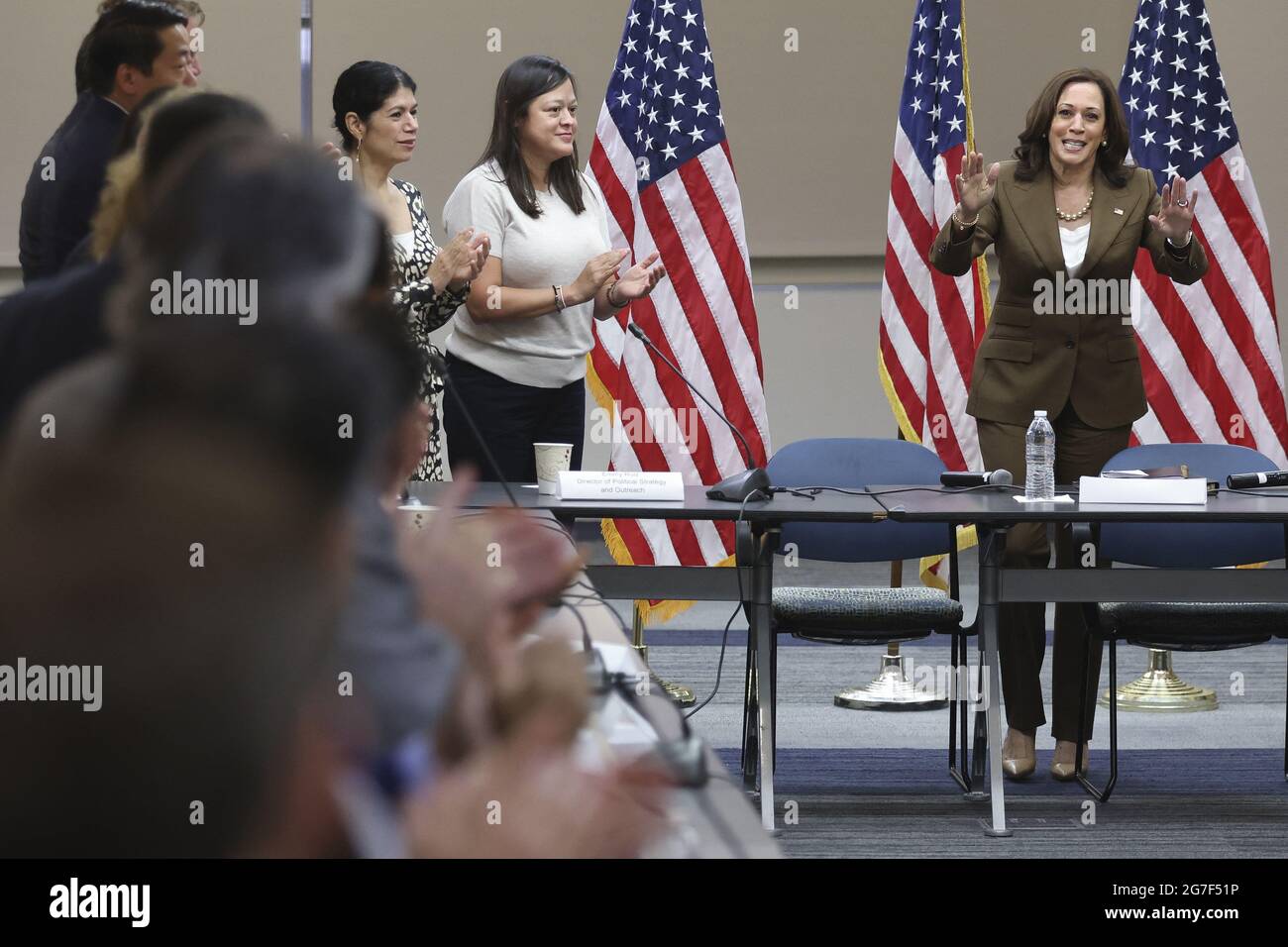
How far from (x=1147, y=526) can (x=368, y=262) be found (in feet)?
10.4

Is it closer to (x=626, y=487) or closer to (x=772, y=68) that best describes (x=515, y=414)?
(x=626, y=487)

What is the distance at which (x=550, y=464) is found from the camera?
2.98 m

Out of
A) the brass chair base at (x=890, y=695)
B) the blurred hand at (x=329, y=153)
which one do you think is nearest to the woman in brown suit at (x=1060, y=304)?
the brass chair base at (x=890, y=695)

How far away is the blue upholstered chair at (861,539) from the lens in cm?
308

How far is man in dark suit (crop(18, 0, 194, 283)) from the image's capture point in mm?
938

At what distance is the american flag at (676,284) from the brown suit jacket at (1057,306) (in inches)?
39.9

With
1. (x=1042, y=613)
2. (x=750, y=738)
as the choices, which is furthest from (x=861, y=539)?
(x=750, y=738)

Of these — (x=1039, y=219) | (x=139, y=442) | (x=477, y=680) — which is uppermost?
(x=1039, y=219)

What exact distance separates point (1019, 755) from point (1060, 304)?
3.50 feet

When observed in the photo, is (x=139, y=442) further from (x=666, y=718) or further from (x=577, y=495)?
(x=577, y=495)

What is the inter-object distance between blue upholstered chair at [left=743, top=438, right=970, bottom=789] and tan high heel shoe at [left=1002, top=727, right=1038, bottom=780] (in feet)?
0.38

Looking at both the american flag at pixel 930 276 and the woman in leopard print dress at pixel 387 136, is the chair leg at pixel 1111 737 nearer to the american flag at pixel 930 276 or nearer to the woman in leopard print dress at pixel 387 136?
the american flag at pixel 930 276
